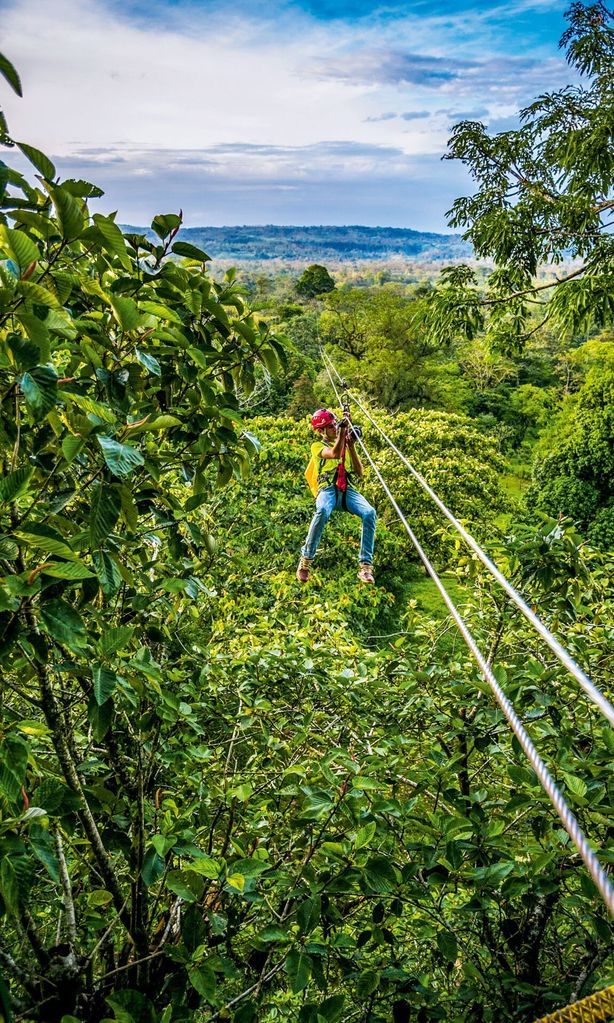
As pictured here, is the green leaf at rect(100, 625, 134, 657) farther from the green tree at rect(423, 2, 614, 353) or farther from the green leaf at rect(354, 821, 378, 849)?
the green tree at rect(423, 2, 614, 353)

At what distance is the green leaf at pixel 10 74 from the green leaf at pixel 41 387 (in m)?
0.48

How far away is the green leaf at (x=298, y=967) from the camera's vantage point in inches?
65.2

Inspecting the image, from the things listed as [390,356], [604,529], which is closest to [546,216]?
[604,529]

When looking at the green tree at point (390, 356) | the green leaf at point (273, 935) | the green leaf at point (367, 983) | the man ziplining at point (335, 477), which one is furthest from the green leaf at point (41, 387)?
the green tree at point (390, 356)

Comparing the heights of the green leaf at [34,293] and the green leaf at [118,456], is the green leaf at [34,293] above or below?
above

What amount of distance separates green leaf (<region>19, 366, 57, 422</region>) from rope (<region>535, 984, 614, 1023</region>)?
150 centimetres

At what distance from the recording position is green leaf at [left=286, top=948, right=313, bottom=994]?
1.66 metres

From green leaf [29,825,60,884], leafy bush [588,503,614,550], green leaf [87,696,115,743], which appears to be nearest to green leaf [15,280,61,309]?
green leaf [87,696,115,743]

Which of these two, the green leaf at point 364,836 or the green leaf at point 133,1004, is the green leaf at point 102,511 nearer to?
the green leaf at point 364,836

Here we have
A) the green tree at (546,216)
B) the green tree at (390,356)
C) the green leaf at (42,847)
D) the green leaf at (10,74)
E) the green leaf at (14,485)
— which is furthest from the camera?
the green tree at (390,356)

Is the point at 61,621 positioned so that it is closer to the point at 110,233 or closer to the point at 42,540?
the point at 42,540

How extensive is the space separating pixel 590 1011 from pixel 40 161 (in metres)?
2.07

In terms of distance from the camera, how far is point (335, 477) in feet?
18.0

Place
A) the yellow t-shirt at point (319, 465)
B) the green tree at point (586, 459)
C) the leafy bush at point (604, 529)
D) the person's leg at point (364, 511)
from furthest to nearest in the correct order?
the green tree at point (586, 459), the leafy bush at point (604, 529), the person's leg at point (364, 511), the yellow t-shirt at point (319, 465)
